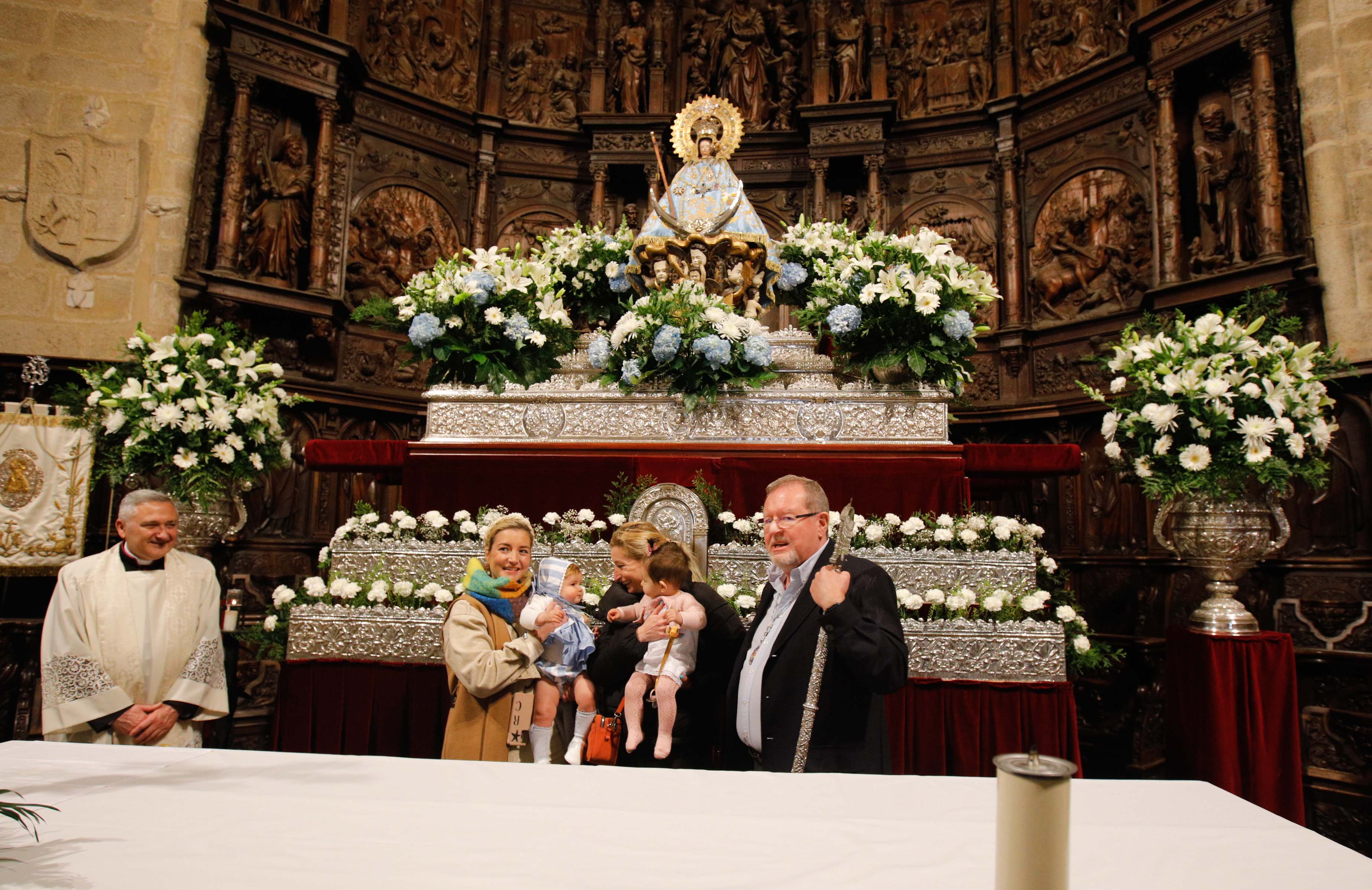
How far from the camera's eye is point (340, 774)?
2.06 meters

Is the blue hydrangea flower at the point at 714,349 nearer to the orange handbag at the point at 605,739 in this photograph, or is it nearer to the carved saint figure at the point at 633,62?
the orange handbag at the point at 605,739

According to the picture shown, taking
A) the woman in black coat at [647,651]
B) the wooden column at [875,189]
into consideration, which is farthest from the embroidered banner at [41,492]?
the wooden column at [875,189]

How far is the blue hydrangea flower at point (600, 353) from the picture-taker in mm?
5881

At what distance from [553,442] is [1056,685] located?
344 cm

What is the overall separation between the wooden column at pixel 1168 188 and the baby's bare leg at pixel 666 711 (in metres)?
7.68

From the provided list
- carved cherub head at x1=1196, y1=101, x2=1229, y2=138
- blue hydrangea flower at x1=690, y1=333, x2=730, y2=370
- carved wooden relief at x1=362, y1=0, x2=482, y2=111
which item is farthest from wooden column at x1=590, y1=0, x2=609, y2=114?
blue hydrangea flower at x1=690, y1=333, x2=730, y2=370

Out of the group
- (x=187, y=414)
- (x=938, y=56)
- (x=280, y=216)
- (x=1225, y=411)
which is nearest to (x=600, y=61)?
(x=938, y=56)

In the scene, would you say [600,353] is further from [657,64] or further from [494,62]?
[494,62]

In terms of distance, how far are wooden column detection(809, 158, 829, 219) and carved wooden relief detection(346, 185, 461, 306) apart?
4773 mm

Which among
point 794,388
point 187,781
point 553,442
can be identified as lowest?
point 187,781

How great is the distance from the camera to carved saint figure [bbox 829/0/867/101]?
36.7ft

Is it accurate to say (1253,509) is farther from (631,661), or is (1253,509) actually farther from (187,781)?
(187,781)

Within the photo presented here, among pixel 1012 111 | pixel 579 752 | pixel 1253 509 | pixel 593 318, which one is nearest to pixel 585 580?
pixel 579 752

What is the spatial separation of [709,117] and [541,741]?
5744 millimetres
